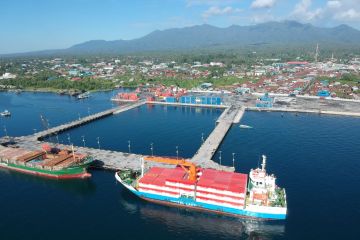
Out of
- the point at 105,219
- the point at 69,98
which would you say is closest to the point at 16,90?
the point at 69,98

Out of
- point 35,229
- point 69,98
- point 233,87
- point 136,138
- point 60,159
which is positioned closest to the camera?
point 35,229

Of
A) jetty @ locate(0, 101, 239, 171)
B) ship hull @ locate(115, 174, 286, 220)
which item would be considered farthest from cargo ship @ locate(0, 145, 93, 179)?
ship hull @ locate(115, 174, 286, 220)

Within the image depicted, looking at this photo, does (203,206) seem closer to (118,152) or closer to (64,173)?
(118,152)

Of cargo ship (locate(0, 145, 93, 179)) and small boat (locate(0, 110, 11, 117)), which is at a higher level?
small boat (locate(0, 110, 11, 117))

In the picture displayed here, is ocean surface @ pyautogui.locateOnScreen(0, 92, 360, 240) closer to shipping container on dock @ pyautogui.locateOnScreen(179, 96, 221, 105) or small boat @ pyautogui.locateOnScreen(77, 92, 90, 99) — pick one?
shipping container on dock @ pyautogui.locateOnScreen(179, 96, 221, 105)

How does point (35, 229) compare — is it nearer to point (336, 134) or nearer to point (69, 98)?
point (336, 134)

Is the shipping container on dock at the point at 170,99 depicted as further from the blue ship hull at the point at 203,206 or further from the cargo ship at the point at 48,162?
the blue ship hull at the point at 203,206

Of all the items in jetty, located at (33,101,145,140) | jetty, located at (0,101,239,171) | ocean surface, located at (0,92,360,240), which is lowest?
ocean surface, located at (0,92,360,240)
